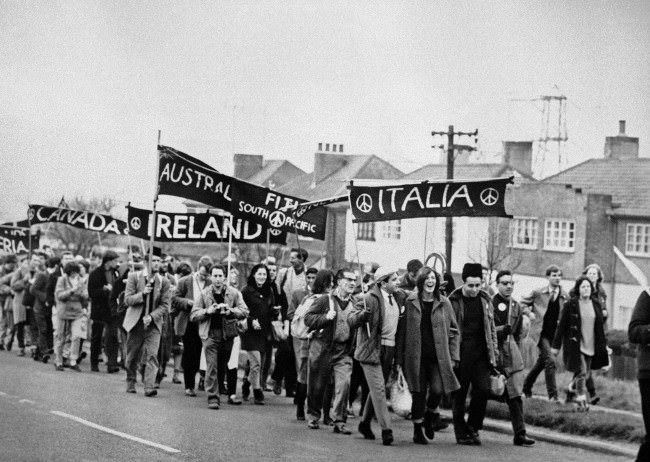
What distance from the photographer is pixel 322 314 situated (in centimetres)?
1452

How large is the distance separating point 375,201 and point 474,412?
330cm

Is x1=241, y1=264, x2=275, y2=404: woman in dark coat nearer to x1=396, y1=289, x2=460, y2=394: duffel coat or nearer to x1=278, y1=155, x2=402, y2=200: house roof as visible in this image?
x1=396, y1=289, x2=460, y2=394: duffel coat

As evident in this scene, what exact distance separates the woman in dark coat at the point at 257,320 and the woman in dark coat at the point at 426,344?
3978 millimetres

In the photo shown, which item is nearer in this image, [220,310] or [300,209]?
[220,310]

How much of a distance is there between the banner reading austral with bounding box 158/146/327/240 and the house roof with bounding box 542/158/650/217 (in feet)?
148

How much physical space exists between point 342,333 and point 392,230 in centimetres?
5895

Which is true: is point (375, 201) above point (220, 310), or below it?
above

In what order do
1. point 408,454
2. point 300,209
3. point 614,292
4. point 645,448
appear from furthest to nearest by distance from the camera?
point 614,292 → point 300,209 → point 408,454 → point 645,448

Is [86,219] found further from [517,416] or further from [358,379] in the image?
[517,416]

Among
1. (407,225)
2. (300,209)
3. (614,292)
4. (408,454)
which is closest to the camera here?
(408,454)

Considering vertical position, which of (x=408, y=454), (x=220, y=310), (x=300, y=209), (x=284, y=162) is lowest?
(x=408, y=454)

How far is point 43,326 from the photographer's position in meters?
23.5

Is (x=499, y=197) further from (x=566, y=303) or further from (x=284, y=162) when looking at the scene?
(x=284, y=162)

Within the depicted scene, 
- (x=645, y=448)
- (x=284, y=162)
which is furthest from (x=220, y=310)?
(x=284, y=162)
